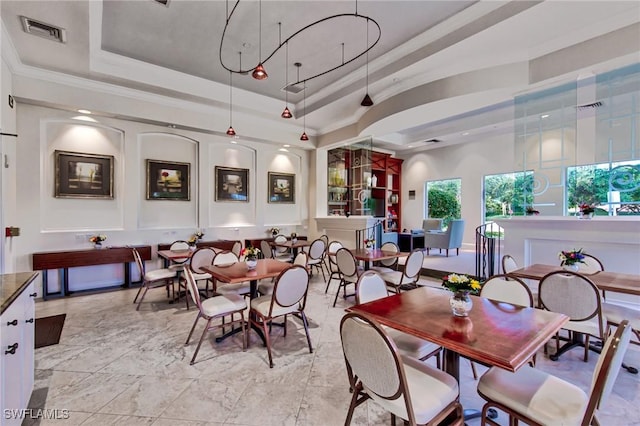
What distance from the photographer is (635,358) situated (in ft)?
8.95

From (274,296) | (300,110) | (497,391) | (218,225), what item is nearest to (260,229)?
(218,225)

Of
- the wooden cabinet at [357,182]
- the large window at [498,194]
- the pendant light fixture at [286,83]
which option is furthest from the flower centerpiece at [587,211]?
the large window at [498,194]

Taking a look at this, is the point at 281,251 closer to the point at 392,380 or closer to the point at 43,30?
the point at 43,30

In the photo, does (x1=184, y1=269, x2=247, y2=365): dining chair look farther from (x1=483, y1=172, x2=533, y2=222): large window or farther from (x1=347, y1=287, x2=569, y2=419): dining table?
(x1=483, y1=172, x2=533, y2=222): large window

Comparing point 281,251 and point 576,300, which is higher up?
point 576,300

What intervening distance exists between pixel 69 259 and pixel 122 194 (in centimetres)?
138

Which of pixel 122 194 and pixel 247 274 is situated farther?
pixel 122 194

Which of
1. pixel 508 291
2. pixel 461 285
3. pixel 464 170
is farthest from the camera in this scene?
pixel 464 170

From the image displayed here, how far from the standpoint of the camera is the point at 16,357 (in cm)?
167

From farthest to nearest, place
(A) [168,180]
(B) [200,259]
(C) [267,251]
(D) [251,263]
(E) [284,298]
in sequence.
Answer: (A) [168,180] < (C) [267,251] < (B) [200,259] < (D) [251,263] < (E) [284,298]

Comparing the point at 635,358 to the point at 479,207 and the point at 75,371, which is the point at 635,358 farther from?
the point at 479,207

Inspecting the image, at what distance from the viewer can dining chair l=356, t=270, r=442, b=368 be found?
2.01m

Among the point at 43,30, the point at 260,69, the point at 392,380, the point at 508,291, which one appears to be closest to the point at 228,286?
the point at 260,69

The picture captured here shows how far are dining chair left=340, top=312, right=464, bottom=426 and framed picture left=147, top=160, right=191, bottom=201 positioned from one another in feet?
18.2
